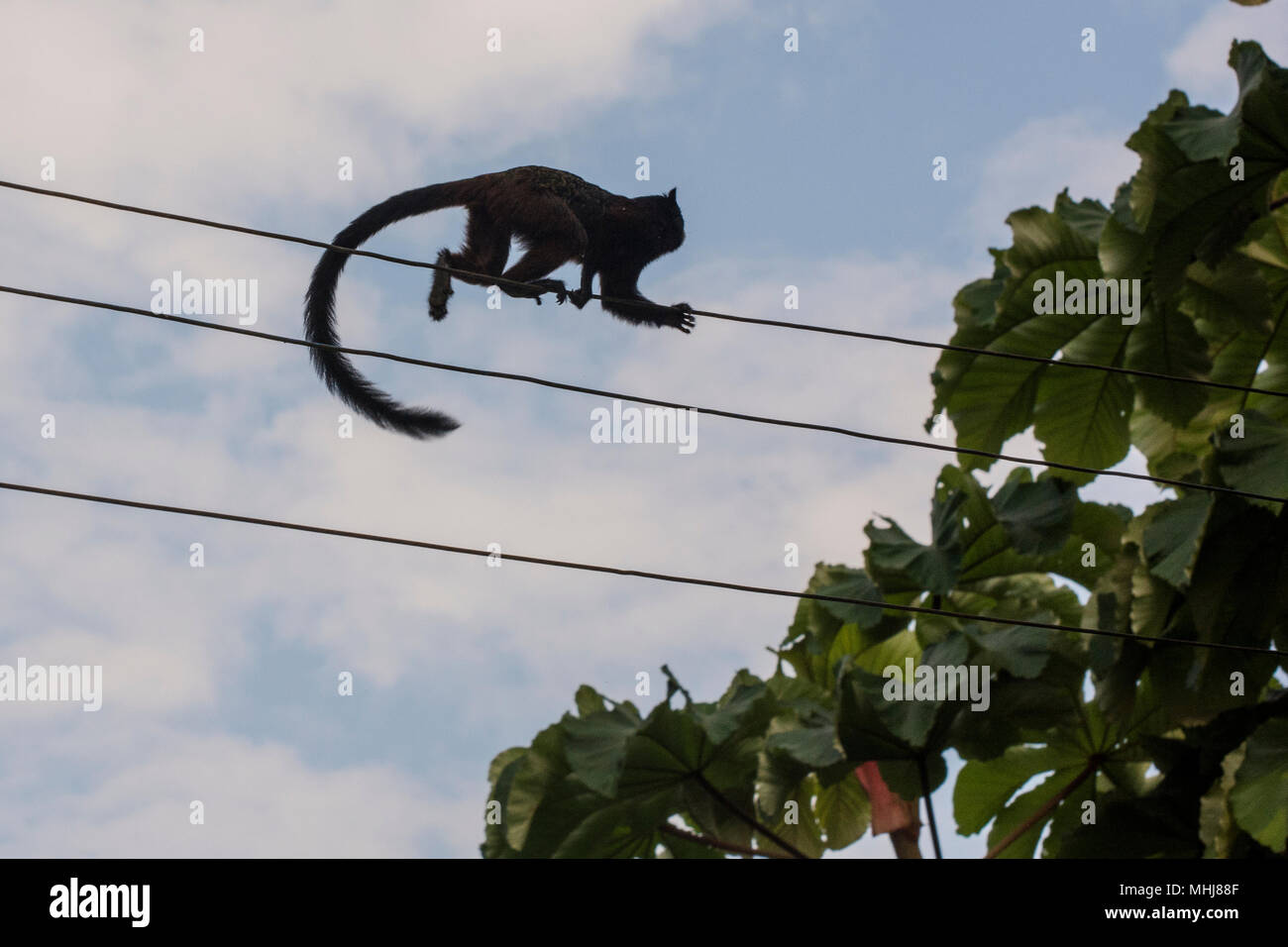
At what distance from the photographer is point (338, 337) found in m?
6.25

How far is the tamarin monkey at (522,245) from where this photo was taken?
227 inches

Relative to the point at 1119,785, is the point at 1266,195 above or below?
above

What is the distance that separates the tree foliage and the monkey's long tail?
251 centimetres

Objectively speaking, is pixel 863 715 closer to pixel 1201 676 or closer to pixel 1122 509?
pixel 1201 676

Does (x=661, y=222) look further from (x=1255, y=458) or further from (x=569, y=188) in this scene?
(x=1255, y=458)

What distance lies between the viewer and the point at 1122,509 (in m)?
8.40

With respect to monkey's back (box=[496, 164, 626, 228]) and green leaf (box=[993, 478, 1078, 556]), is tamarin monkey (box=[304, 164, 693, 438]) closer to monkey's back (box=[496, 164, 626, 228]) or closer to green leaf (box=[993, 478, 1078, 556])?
monkey's back (box=[496, 164, 626, 228])

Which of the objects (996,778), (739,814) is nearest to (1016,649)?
(996,778)

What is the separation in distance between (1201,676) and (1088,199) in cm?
270

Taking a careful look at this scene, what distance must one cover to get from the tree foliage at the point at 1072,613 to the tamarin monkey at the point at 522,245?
6.28 ft

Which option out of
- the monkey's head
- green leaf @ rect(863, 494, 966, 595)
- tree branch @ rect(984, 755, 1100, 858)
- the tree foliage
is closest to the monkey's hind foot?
the monkey's head

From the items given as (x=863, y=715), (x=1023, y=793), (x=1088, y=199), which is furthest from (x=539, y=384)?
(x=1023, y=793)

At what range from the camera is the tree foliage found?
250 inches
